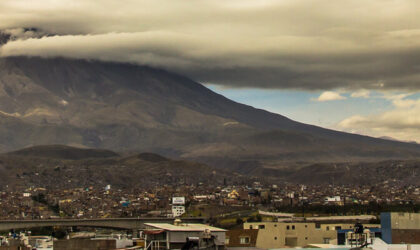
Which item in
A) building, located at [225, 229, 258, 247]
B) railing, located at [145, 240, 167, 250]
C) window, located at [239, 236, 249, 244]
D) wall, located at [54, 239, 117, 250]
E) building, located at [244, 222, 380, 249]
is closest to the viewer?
railing, located at [145, 240, 167, 250]


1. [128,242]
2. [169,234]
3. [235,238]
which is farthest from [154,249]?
[235,238]

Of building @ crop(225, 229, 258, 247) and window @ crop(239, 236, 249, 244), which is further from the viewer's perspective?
window @ crop(239, 236, 249, 244)

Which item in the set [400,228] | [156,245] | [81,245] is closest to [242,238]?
[400,228]

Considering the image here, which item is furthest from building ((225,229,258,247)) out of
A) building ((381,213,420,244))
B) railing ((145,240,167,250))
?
railing ((145,240,167,250))

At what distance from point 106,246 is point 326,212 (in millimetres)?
143709

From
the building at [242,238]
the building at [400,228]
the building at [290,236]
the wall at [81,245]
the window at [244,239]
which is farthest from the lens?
the building at [290,236]

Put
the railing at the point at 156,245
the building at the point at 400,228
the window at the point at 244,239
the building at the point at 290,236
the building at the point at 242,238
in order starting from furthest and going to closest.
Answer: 1. the building at the point at 290,236
2. the window at the point at 244,239
3. the building at the point at 242,238
4. the building at the point at 400,228
5. the railing at the point at 156,245

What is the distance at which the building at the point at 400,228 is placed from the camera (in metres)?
79.6

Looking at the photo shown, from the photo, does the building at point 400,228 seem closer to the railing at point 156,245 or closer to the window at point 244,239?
the window at point 244,239

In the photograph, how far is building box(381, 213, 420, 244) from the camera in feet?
261

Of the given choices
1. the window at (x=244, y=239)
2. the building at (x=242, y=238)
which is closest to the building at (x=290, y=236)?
the building at (x=242, y=238)

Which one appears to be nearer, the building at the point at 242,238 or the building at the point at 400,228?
the building at the point at 400,228

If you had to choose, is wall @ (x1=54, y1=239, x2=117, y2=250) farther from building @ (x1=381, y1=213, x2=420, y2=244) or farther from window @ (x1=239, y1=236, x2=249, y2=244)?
building @ (x1=381, y1=213, x2=420, y2=244)

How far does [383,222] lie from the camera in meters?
83.5
